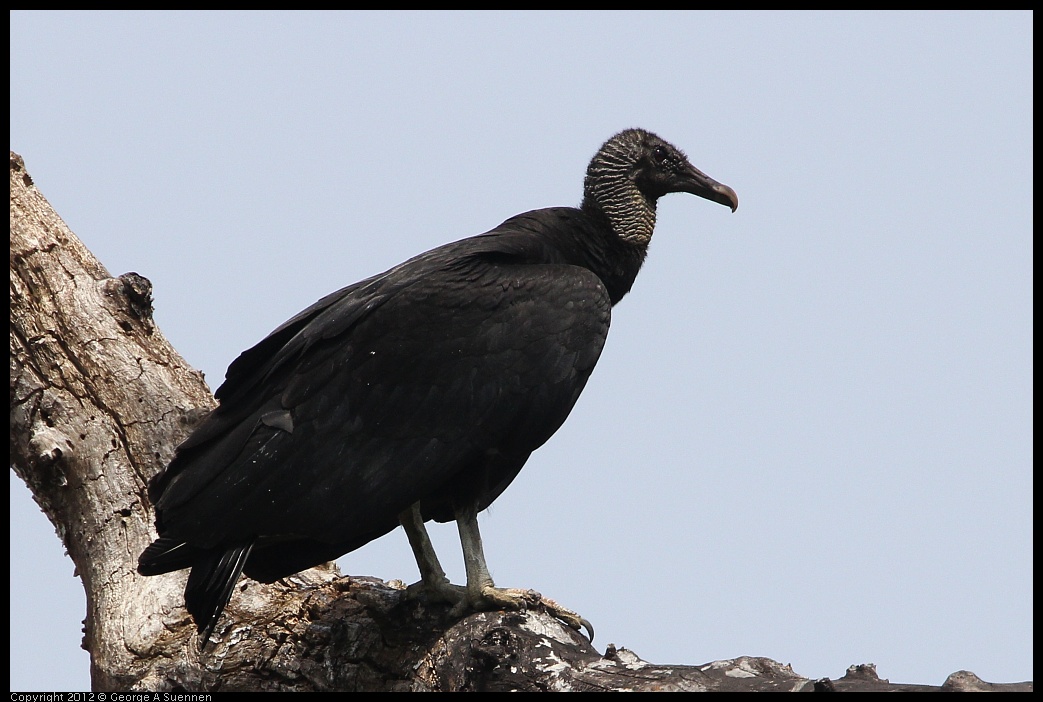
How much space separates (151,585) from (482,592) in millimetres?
1297

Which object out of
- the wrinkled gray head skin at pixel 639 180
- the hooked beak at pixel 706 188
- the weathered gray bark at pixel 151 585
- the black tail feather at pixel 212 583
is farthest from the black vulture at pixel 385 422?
the hooked beak at pixel 706 188

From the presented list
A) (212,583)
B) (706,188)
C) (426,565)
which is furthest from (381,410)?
(706,188)

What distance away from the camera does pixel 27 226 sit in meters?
5.07

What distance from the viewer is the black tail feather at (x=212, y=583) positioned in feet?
12.9

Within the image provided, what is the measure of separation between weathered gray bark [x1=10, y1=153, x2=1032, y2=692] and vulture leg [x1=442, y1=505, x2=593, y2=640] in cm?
11

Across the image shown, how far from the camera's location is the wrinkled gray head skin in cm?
532

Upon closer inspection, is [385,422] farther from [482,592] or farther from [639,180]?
[639,180]

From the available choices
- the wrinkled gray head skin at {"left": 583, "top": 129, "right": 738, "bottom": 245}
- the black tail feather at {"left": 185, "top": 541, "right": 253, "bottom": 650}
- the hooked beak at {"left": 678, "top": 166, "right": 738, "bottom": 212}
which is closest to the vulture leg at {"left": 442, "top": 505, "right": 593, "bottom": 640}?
the black tail feather at {"left": 185, "top": 541, "right": 253, "bottom": 650}

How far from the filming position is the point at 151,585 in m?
4.45
